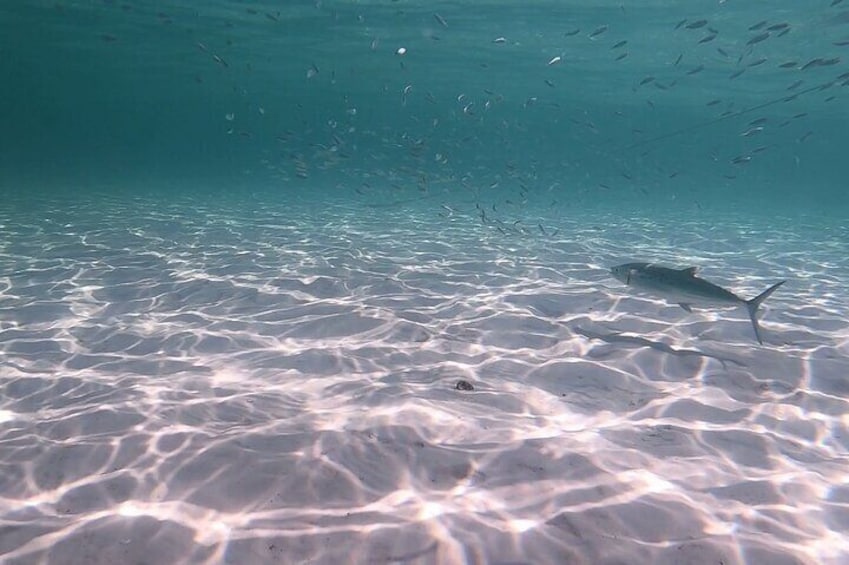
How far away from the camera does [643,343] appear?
733 cm

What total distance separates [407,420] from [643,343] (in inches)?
165

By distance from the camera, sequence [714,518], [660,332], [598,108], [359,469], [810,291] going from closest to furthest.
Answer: [714,518] < [359,469] < [660,332] < [810,291] < [598,108]

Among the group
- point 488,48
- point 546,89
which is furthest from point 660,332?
point 546,89

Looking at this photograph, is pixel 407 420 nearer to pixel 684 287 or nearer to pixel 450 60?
pixel 684 287

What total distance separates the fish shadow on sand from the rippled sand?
0.05m

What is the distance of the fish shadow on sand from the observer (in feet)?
22.3

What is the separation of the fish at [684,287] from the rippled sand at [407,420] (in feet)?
2.89

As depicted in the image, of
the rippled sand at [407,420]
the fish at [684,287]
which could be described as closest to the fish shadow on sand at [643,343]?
the rippled sand at [407,420]

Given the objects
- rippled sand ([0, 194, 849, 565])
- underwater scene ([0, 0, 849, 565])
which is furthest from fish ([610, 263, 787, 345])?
rippled sand ([0, 194, 849, 565])

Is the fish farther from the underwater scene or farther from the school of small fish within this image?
the school of small fish

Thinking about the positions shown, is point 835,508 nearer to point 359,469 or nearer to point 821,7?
point 359,469

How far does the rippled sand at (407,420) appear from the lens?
10.6ft

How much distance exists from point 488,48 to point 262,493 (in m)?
39.2

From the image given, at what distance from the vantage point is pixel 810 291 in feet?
36.6
